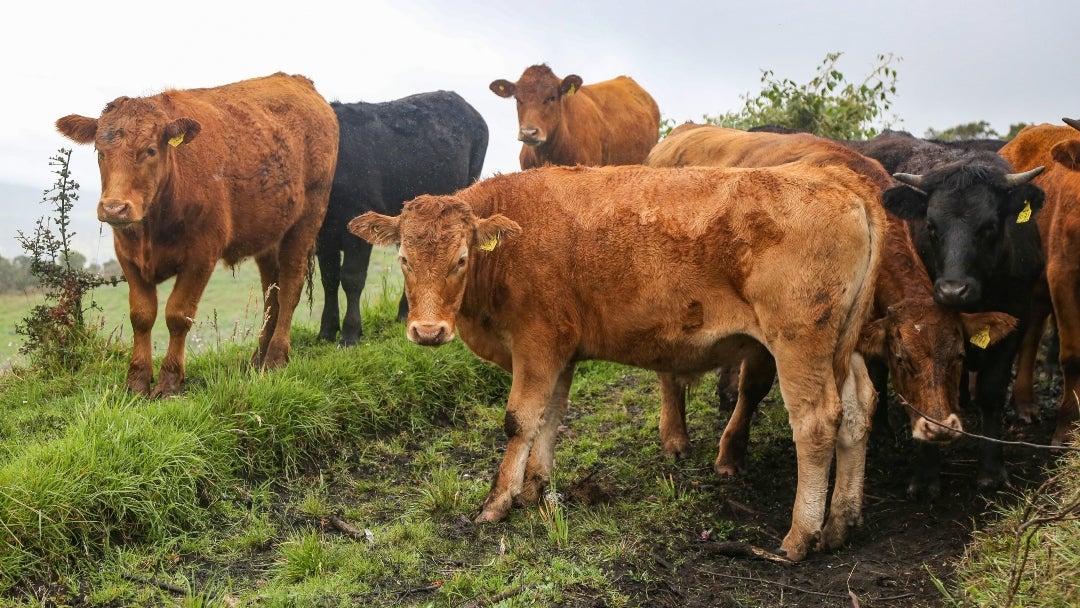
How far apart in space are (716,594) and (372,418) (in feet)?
12.2

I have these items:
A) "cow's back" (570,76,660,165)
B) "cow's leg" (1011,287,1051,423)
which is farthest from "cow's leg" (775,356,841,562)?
"cow's back" (570,76,660,165)

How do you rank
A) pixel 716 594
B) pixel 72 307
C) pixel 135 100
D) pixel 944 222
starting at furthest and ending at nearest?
pixel 72 307 → pixel 135 100 → pixel 944 222 → pixel 716 594

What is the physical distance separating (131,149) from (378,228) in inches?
110

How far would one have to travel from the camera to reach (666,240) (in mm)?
5938

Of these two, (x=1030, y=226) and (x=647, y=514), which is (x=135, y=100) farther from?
(x=1030, y=226)

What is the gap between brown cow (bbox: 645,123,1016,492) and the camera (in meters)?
6.04

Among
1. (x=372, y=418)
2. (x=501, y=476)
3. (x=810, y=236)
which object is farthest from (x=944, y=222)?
(x=372, y=418)

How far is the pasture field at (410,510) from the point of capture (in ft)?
17.2

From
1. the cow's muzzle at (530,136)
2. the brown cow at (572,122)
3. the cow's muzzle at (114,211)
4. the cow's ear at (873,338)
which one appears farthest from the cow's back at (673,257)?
the brown cow at (572,122)

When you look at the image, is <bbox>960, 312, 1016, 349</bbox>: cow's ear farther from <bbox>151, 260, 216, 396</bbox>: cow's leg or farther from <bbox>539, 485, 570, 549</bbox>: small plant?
<bbox>151, 260, 216, 396</bbox>: cow's leg

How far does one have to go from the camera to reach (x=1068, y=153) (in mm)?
6977

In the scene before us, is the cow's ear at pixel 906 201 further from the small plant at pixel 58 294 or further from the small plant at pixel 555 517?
the small plant at pixel 58 294

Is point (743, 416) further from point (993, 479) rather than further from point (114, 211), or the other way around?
point (114, 211)

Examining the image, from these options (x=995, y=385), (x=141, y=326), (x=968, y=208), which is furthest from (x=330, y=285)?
(x=995, y=385)
